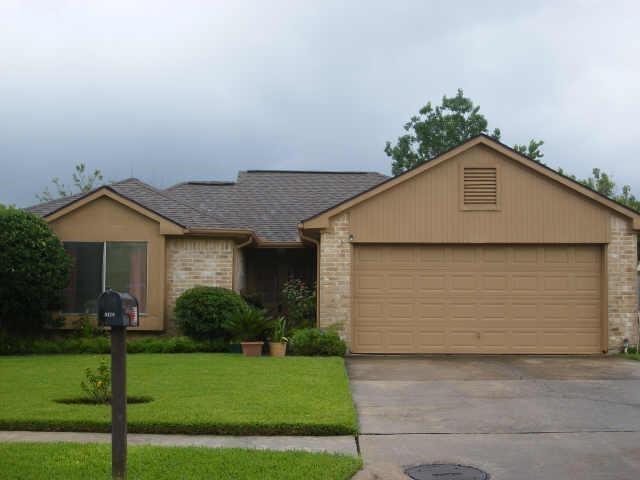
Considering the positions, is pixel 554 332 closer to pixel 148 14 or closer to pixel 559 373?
pixel 559 373

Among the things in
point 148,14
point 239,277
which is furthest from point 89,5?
point 239,277

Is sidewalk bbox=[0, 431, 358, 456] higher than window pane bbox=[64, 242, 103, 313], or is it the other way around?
window pane bbox=[64, 242, 103, 313]

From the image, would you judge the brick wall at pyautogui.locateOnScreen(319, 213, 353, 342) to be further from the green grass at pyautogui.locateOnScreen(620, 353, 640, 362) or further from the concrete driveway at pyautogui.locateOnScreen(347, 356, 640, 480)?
the green grass at pyautogui.locateOnScreen(620, 353, 640, 362)

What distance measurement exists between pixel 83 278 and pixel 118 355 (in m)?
10.5

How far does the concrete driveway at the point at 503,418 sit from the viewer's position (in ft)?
21.9

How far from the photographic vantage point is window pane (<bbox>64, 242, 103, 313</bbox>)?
1567cm

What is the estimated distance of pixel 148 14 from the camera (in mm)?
14453

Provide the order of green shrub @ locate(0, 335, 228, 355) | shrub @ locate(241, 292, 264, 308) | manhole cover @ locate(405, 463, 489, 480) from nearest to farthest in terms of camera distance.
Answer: manhole cover @ locate(405, 463, 489, 480) → green shrub @ locate(0, 335, 228, 355) → shrub @ locate(241, 292, 264, 308)

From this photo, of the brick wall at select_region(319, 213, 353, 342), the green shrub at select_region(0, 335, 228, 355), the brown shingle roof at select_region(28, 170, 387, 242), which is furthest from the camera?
the brown shingle roof at select_region(28, 170, 387, 242)

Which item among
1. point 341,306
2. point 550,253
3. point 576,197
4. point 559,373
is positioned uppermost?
point 576,197

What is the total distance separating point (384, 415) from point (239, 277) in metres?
9.51

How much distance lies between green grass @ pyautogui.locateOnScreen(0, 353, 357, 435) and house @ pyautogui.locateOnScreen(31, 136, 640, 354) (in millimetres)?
2419

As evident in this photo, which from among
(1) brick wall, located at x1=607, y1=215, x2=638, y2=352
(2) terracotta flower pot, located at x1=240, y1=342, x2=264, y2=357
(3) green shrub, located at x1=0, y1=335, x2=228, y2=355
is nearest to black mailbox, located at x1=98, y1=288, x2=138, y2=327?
(2) terracotta flower pot, located at x1=240, y1=342, x2=264, y2=357

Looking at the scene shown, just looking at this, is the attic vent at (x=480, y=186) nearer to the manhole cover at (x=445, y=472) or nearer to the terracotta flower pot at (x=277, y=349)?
the terracotta flower pot at (x=277, y=349)
